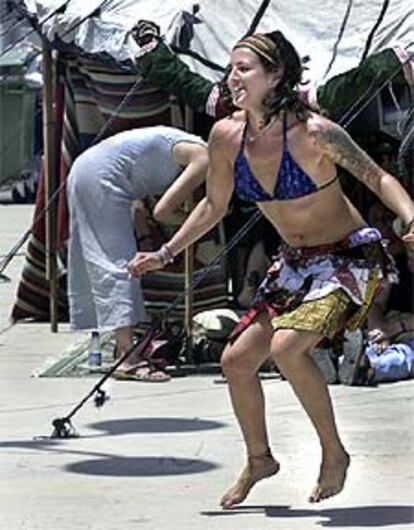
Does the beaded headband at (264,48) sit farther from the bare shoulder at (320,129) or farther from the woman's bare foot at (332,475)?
the woman's bare foot at (332,475)

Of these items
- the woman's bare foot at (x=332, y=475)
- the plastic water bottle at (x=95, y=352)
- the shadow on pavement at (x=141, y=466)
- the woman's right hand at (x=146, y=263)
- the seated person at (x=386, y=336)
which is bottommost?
the plastic water bottle at (x=95, y=352)

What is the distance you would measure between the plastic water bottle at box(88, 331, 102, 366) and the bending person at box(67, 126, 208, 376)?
14 centimetres

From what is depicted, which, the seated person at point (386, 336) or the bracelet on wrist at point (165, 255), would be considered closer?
the bracelet on wrist at point (165, 255)

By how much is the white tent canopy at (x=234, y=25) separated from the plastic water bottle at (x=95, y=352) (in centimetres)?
163

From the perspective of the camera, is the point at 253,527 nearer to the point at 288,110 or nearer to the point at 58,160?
the point at 288,110

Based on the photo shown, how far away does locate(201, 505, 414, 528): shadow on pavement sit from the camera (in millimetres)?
6168

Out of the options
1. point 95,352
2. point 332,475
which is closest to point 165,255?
point 332,475

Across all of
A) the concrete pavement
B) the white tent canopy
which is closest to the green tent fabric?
the white tent canopy

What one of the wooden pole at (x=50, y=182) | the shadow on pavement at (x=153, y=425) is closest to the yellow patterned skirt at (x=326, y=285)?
the shadow on pavement at (x=153, y=425)

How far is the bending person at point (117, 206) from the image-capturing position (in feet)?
32.2

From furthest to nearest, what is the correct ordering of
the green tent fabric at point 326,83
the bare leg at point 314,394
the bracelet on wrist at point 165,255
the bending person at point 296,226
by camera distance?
the green tent fabric at point 326,83 < the bracelet on wrist at point 165,255 < the bending person at point 296,226 < the bare leg at point 314,394

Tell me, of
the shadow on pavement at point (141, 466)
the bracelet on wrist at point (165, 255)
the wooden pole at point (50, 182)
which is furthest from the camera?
the wooden pole at point (50, 182)

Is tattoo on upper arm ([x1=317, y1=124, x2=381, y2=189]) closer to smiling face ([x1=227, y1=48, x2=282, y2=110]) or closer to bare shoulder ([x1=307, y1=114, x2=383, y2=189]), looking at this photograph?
bare shoulder ([x1=307, y1=114, x2=383, y2=189])

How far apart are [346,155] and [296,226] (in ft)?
1.01
